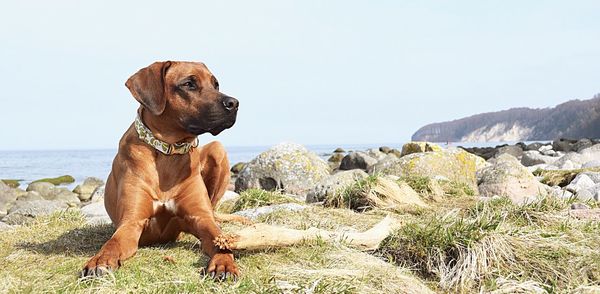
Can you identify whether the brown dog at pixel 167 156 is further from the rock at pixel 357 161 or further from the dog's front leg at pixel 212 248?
the rock at pixel 357 161

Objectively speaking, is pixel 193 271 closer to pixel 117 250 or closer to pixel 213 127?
pixel 117 250

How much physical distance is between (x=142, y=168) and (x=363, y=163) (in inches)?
663

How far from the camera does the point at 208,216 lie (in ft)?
17.2

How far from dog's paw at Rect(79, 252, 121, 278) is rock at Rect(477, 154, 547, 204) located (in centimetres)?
751

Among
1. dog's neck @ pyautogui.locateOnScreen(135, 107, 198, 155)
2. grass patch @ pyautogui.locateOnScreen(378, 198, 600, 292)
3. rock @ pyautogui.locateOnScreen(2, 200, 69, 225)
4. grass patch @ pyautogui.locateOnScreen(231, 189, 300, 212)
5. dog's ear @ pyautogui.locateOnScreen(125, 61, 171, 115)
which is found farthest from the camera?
rock @ pyautogui.locateOnScreen(2, 200, 69, 225)

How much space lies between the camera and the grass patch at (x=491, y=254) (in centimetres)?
476

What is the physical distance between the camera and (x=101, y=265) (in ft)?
14.2

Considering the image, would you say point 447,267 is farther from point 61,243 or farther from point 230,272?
point 61,243

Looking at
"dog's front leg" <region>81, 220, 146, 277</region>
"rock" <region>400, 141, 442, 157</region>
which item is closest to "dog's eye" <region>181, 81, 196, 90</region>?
"dog's front leg" <region>81, 220, 146, 277</region>

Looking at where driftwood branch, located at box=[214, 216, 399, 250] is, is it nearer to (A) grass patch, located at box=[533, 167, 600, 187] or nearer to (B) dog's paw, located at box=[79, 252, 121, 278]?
(B) dog's paw, located at box=[79, 252, 121, 278]

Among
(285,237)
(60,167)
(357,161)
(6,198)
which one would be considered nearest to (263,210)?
(285,237)

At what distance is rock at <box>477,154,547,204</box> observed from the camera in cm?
1049

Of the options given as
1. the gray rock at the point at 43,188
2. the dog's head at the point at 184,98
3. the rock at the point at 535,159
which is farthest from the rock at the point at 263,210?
the rock at the point at 535,159

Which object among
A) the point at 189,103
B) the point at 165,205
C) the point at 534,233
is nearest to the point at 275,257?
the point at 165,205
